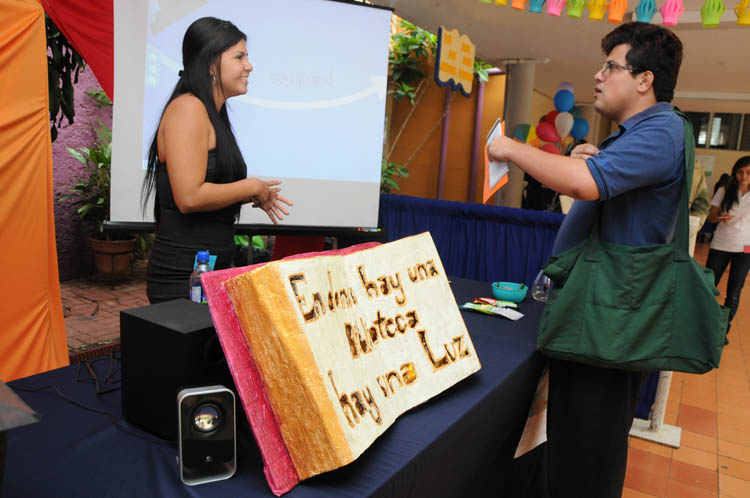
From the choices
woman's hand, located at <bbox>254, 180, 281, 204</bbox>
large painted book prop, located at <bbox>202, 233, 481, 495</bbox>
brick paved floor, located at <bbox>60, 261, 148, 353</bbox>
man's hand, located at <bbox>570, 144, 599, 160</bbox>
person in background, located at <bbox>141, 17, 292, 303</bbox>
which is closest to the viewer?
large painted book prop, located at <bbox>202, 233, 481, 495</bbox>

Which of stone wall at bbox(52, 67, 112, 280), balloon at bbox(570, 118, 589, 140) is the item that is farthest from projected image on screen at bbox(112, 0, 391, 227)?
balloon at bbox(570, 118, 589, 140)

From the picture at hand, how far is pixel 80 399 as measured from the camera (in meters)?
0.97

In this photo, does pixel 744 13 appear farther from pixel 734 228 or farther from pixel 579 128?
pixel 579 128

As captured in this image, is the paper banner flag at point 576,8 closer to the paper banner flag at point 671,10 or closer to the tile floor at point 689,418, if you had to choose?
the paper banner flag at point 671,10

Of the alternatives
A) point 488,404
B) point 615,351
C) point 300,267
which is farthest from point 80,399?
point 615,351

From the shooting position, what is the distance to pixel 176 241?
160cm

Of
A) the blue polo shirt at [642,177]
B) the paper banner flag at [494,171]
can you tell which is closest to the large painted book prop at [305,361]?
the paper banner flag at [494,171]

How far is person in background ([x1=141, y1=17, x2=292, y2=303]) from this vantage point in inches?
58.4

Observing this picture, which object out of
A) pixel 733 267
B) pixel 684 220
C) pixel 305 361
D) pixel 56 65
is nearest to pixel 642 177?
pixel 684 220

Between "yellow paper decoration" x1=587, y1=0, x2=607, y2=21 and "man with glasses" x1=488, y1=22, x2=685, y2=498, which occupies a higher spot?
"yellow paper decoration" x1=587, y1=0, x2=607, y2=21

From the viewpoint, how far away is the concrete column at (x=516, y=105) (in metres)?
6.75

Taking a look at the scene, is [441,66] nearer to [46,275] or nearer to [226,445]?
[46,275]

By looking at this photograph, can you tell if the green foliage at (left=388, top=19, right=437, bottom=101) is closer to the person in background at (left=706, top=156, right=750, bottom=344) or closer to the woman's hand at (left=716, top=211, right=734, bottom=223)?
the person in background at (left=706, top=156, right=750, bottom=344)

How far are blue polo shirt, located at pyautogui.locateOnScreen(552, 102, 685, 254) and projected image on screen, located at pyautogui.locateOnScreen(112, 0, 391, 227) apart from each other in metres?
1.66
